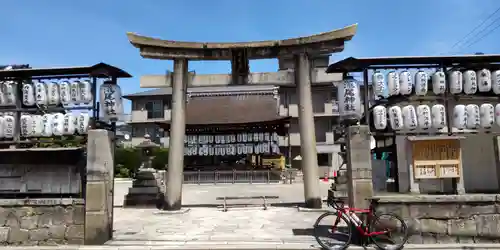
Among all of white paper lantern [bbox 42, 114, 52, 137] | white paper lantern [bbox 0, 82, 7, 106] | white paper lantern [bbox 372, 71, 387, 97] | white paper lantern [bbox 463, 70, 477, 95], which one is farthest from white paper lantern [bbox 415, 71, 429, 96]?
white paper lantern [bbox 0, 82, 7, 106]

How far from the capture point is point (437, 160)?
9648mm

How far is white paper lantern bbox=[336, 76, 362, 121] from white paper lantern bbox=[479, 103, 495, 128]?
324 centimetres

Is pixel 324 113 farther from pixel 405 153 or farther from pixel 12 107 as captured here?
pixel 12 107

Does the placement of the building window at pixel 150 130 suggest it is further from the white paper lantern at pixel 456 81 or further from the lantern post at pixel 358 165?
the white paper lantern at pixel 456 81

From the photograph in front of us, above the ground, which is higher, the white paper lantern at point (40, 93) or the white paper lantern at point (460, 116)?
the white paper lantern at point (40, 93)

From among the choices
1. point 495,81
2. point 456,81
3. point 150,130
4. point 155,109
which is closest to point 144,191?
point 456,81

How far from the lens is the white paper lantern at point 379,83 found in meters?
9.67

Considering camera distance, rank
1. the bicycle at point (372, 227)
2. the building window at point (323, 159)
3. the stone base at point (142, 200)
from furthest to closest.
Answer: the building window at point (323, 159)
the stone base at point (142, 200)
the bicycle at point (372, 227)

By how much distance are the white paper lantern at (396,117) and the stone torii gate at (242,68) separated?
5.00 meters

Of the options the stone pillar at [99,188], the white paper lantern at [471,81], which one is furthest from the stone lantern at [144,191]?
the white paper lantern at [471,81]

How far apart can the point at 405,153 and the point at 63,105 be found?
33.0 ft

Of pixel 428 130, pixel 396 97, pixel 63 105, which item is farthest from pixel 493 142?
pixel 63 105

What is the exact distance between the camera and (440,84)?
9.68 metres

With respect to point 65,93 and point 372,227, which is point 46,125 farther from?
point 372,227
